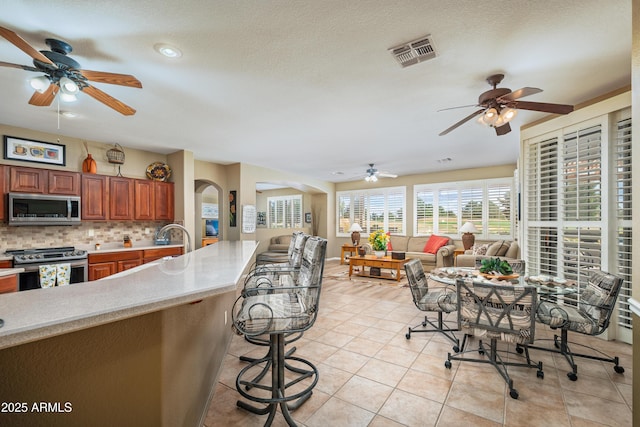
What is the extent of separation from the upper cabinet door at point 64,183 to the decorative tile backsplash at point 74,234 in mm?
607

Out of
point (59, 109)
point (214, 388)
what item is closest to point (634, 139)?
point (214, 388)

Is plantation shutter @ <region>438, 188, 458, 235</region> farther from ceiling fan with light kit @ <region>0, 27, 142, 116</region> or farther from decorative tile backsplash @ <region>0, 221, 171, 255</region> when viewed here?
ceiling fan with light kit @ <region>0, 27, 142, 116</region>

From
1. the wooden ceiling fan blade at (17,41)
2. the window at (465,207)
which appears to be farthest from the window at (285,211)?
the wooden ceiling fan blade at (17,41)

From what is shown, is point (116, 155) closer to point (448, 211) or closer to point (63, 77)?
point (63, 77)

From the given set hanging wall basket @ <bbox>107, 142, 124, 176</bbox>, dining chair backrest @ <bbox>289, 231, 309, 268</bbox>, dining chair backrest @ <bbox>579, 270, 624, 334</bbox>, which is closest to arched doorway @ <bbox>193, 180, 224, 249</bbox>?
hanging wall basket @ <bbox>107, 142, 124, 176</bbox>

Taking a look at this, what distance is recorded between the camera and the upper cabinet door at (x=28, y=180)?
3793 millimetres

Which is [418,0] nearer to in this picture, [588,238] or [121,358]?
[121,358]

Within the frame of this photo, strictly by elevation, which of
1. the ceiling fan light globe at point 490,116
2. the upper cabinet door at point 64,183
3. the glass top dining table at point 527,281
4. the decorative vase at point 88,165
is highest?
the ceiling fan light globe at point 490,116

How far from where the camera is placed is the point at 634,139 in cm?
128

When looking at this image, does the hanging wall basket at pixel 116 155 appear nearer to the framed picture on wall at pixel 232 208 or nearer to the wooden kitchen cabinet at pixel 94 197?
the wooden kitchen cabinet at pixel 94 197

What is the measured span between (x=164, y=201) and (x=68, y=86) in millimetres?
3269

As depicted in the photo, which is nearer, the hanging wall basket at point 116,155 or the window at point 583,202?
the window at point 583,202

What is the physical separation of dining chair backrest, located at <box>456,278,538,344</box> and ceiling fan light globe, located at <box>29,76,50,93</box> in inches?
152

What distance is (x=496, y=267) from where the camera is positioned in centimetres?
291
